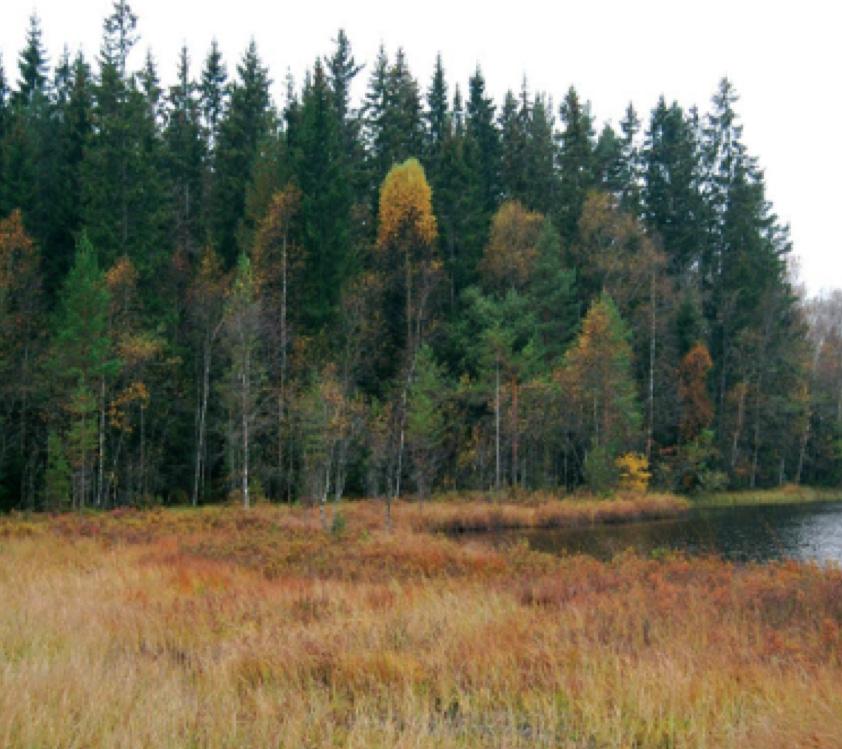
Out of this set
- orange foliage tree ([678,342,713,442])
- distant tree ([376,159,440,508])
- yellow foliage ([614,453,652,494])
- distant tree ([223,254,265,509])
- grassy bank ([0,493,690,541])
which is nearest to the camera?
grassy bank ([0,493,690,541])

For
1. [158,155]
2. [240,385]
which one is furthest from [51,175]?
[240,385]

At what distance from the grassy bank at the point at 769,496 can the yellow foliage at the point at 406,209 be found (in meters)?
23.1

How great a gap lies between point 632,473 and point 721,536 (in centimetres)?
1418

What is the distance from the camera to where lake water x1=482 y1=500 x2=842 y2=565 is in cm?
2512

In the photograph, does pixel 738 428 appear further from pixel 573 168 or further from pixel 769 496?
pixel 573 168

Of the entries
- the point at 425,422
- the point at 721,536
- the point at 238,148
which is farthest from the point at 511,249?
the point at 721,536

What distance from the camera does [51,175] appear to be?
4275 centimetres

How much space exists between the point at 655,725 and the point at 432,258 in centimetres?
4281

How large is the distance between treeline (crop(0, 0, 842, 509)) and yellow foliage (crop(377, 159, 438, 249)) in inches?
6.2

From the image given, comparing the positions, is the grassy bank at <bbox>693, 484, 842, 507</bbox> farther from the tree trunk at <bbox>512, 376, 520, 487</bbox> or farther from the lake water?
the tree trunk at <bbox>512, 376, 520, 487</bbox>

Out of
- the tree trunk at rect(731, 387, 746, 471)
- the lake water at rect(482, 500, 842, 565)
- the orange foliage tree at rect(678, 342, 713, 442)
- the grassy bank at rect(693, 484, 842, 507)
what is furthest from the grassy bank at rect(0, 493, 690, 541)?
the tree trunk at rect(731, 387, 746, 471)

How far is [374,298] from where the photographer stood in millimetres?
43875

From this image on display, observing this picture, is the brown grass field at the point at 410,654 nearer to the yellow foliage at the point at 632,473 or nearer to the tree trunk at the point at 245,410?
the tree trunk at the point at 245,410

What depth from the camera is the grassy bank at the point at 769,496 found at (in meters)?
47.8
